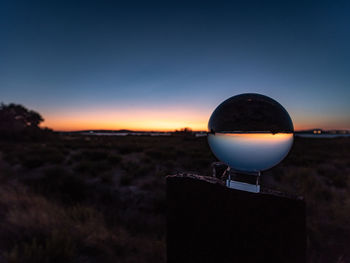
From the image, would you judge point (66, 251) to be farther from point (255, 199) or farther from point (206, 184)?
point (255, 199)

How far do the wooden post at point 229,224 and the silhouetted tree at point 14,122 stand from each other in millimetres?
33091

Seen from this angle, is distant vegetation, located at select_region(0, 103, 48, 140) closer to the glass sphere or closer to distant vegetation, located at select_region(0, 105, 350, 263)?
distant vegetation, located at select_region(0, 105, 350, 263)

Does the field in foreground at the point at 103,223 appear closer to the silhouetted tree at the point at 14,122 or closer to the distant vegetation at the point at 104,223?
the distant vegetation at the point at 104,223

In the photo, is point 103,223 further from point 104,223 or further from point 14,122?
point 14,122

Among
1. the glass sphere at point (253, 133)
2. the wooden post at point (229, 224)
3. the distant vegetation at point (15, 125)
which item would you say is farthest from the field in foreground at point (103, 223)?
the distant vegetation at point (15, 125)

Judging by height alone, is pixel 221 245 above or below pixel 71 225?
above

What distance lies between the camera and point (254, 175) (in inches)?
33.5

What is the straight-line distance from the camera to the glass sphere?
82cm

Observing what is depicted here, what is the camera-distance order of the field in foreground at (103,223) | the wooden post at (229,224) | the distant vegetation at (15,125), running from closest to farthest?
the wooden post at (229,224), the field in foreground at (103,223), the distant vegetation at (15,125)

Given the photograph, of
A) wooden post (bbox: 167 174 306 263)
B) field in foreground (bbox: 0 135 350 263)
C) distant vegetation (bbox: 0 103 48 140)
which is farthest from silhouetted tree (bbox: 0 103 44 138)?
wooden post (bbox: 167 174 306 263)

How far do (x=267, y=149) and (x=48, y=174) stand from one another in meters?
7.04

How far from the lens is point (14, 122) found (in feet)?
87.7

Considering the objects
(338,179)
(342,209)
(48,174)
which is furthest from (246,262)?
(338,179)

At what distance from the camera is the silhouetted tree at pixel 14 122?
2444cm
